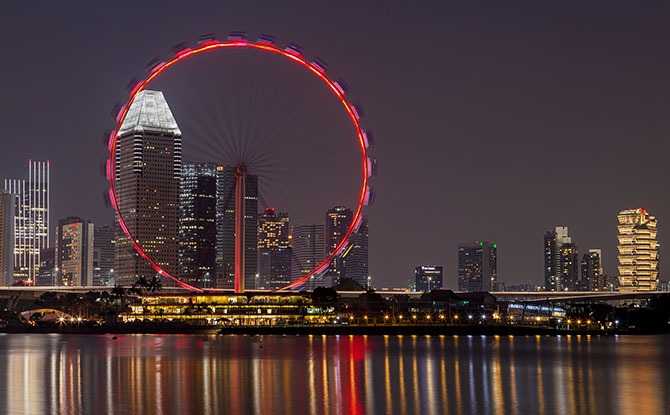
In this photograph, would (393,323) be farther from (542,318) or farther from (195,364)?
(195,364)

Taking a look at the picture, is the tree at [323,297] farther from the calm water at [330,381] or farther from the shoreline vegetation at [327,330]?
the calm water at [330,381]

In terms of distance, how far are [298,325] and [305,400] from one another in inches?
3503

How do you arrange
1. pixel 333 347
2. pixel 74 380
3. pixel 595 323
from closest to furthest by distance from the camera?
pixel 74 380, pixel 333 347, pixel 595 323

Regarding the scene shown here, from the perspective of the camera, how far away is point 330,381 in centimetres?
5912

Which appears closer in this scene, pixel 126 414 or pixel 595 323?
pixel 126 414

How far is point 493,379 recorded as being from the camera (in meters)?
62.1

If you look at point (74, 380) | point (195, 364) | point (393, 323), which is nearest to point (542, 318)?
point (393, 323)

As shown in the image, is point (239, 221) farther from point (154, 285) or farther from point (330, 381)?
→ point (154, 285)

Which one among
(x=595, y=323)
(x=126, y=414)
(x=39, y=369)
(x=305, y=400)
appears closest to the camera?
(x=126, y=414)

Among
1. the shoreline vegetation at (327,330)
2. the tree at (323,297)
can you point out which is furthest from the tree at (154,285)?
the tree at (323,297)

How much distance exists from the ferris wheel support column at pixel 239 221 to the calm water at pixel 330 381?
13.6 m

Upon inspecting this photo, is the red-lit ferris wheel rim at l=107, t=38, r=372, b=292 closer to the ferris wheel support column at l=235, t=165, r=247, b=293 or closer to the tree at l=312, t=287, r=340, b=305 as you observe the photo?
the ferris wheel support column at l=235, t=165, r=247, b=293

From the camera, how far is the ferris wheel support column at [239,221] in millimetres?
86562

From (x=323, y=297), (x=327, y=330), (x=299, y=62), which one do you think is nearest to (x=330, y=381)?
(x=299, y=62)
